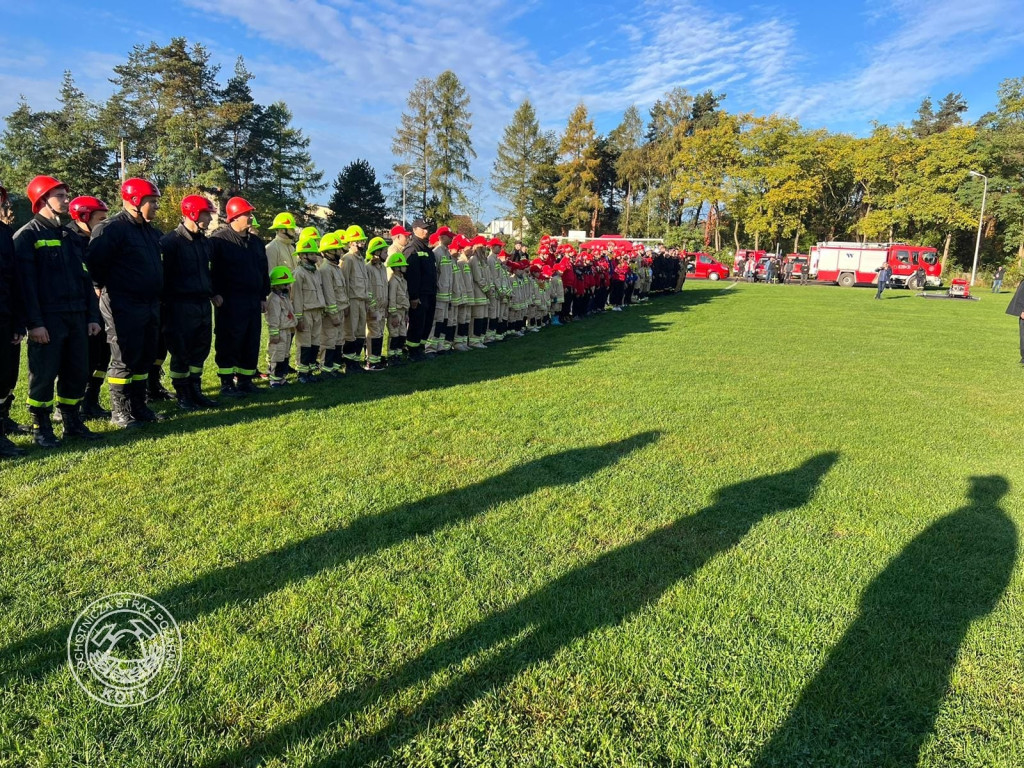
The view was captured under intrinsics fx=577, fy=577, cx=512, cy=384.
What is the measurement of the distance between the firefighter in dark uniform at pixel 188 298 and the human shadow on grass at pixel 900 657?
6.17 meters

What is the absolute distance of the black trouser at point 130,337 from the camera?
545cm

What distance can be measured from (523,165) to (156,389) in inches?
2231

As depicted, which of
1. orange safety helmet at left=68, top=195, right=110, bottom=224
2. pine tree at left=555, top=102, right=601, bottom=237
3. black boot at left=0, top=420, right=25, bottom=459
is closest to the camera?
Answer: black boot at left=0, top=420, right=25, bottom=459

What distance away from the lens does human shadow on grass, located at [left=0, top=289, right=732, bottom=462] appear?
5.45m

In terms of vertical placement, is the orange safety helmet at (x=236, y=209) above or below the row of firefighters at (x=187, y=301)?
above

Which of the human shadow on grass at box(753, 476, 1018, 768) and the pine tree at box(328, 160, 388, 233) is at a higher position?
the pine tree at box(328, 160, 388, 233)

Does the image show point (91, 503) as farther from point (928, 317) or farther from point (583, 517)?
point (928, 317)

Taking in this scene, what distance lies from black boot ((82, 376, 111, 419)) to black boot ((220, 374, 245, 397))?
125 centimetres

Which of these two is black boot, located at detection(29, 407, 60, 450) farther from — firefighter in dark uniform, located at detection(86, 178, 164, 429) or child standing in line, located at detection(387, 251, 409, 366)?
child standing in line, located at detection(387, 251, 409, 366)

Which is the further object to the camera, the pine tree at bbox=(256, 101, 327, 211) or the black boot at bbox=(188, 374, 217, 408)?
the pine tree at bbox=(256, 101, 327, 211)

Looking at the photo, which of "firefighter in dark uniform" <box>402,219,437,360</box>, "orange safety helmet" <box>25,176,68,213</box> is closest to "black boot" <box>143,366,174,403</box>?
"orange safety helmet" <box>25,176,68,213</box>

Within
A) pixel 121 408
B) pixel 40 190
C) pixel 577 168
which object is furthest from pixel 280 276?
pixel 577 168

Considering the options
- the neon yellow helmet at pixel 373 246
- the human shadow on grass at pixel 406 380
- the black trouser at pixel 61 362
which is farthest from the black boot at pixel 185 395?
the neon yellow helmet at pixel 373 246

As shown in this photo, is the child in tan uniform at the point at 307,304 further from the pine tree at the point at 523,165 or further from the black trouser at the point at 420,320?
the pine tree at the point at 523,165
